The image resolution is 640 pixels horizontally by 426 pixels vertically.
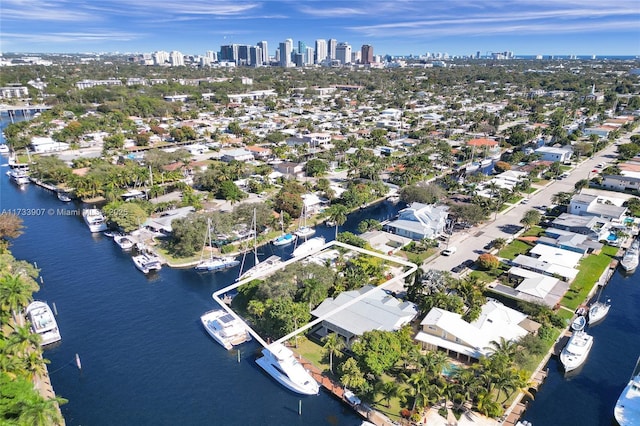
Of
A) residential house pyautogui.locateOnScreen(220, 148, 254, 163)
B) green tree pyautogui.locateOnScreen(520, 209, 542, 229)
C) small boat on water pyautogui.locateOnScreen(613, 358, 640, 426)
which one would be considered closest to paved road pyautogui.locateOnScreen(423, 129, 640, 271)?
green tree pyautogui.locateOnScreen(520, 209, 542, 229)

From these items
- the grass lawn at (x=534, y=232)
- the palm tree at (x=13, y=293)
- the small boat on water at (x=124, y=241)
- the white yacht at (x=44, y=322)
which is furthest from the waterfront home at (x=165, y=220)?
the grass lawn at (x=534, y=232)

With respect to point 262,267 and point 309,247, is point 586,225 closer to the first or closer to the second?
point 309,247

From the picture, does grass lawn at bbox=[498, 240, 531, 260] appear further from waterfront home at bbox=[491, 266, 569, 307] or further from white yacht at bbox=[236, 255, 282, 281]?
white yacht at bbox=[236, 255, 282, 281]

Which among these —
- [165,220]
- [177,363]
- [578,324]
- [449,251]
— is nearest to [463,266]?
[449,251]

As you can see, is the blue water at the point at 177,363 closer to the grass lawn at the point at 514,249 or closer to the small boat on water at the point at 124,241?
the small boat on water at the point at 124,241

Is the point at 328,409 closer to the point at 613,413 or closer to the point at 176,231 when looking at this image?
the point at 613,413
